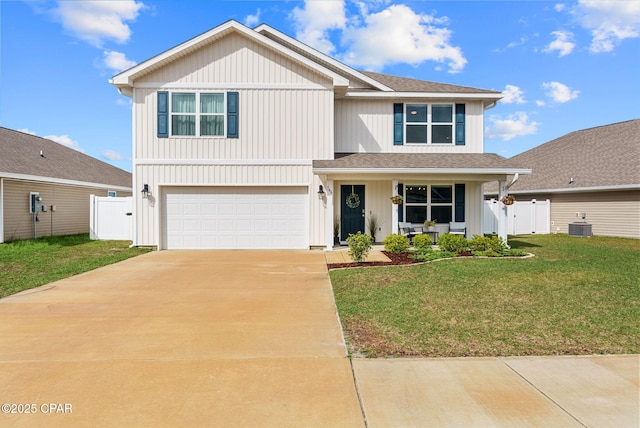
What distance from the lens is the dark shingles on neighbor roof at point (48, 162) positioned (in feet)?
52.3

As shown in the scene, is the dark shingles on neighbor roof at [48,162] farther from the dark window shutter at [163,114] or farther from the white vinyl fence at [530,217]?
the white vinyl fence at [530,217]

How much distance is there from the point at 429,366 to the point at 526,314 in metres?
2.42

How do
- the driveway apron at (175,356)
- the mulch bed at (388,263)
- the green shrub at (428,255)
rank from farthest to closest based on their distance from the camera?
the green shrub at (428,255) < the mulch bed at (388,263) < the driveway apron at (175,356)

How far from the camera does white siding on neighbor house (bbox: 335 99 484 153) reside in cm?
1424

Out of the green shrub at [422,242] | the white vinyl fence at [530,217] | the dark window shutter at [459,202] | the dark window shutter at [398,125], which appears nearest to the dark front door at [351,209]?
the dark window shutter at [398,125]

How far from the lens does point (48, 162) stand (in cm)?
1836

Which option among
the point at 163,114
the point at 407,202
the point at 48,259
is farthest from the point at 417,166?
the point at 48,259

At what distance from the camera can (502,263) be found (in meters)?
9.28

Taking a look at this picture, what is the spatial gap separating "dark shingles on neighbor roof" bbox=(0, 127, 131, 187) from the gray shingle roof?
1268 centimetres

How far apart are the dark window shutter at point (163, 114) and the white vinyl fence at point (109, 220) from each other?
497 centimetres

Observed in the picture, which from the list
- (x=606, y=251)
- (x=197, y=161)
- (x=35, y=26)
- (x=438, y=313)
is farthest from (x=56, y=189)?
(x=606, y=251)

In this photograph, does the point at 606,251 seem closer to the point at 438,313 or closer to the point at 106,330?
the point at 438,313

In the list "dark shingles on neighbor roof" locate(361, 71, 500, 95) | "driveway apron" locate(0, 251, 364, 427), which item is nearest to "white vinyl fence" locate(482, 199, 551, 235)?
"dark shingles on neighbor roof" locate(361, 71, 500, 95)

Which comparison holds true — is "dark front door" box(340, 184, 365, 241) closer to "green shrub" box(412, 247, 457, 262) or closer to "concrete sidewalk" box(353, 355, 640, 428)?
"green shrub" box(412, 247, 457, 262)
